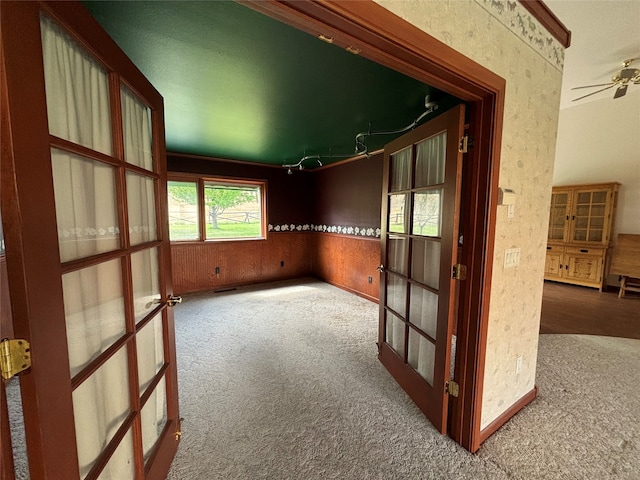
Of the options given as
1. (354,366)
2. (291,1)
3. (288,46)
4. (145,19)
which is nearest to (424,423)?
(354,366)

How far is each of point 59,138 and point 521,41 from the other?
2.06 metres

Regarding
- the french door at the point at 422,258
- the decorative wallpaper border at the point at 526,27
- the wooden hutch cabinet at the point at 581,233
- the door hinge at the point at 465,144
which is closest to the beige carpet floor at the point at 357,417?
the french door at the point at 422,258

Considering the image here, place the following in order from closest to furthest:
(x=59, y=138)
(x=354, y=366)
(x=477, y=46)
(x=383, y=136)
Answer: (x=59, y=138), (x=477, y=46), (x=354, y=366), (x=383, y=136)

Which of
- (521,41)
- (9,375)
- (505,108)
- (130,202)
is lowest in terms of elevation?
(9,375)

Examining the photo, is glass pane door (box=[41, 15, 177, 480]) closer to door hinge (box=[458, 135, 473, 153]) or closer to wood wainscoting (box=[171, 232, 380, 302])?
door hinge (box=[458, 135, 473, 153])

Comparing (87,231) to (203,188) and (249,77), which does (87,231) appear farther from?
(203,188)

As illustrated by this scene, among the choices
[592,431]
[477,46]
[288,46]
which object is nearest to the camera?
[477,46]

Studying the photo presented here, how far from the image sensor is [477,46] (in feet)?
3.97

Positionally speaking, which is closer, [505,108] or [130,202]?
[130,202]

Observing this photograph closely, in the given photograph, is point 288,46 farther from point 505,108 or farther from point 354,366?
point 354,366

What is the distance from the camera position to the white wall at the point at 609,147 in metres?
4.27

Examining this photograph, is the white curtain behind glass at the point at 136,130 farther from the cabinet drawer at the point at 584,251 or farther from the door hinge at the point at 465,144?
the cabinet drawer at the point at 584,251

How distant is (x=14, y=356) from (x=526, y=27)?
2.38 metres

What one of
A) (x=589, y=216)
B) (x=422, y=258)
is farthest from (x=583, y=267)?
(x=422, y=258)
